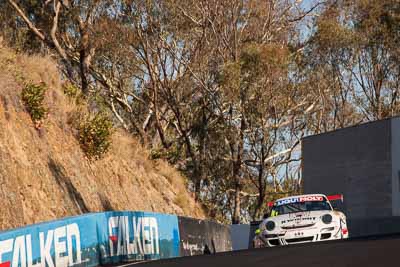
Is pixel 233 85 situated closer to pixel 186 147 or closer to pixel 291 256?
pixel 186 147

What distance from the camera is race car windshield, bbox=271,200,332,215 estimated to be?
2135cm

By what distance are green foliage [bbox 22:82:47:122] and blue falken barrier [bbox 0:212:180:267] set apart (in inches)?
240

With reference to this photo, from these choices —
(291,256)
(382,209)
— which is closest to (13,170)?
(291,256)

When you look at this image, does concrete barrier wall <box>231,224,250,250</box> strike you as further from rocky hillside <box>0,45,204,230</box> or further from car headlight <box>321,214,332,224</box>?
car headlight <box>321,214,332,224</box>

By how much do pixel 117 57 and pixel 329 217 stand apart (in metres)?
29.8

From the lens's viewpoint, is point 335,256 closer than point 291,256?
Yes

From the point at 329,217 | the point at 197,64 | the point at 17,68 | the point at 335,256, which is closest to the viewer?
the point at 335,256

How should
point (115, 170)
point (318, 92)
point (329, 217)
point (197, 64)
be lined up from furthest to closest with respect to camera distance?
point (318, 92) < point (197, 64) < point (115, 170) < point (329, 217)

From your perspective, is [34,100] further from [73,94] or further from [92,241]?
[92,241]

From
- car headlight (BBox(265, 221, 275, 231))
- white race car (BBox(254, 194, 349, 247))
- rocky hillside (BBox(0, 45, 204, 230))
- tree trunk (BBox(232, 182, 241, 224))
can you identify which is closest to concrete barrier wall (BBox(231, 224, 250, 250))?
rocky hillside (BBox(0, 45, 204, 230))

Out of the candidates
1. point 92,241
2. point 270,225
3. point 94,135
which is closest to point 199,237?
point 270,225

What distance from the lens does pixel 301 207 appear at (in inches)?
843

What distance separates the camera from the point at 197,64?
49.6m

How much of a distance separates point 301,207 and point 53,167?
861 centimetres
